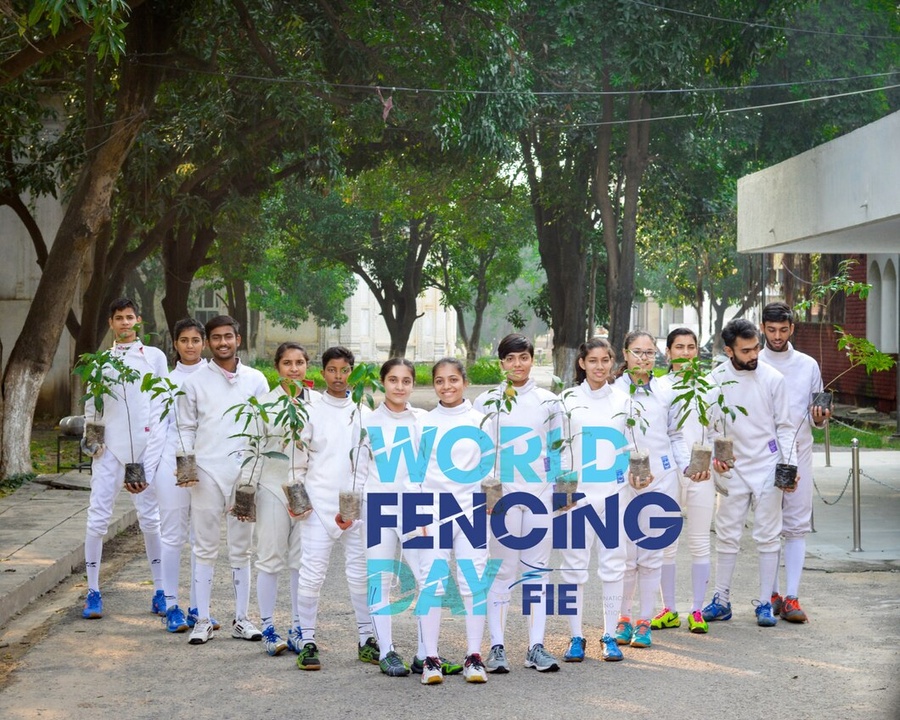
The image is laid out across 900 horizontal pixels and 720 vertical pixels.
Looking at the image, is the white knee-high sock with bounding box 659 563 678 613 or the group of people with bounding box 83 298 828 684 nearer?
the group of people with bounding box 83 298 828 684

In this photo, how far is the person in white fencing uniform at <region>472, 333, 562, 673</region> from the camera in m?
6.74

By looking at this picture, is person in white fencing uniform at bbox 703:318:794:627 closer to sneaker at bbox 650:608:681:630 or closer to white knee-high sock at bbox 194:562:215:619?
sneaker at bbox 650:608:681:630

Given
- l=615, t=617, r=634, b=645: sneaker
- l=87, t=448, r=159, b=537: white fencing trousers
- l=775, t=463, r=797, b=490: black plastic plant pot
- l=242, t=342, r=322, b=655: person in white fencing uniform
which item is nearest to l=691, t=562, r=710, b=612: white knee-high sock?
l=615, t=617, r=634, b=645: sneaker

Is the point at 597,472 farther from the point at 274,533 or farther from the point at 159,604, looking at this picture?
the point at 159,604

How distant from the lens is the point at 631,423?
7.09m

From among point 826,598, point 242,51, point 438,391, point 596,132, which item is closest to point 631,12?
point 596,132

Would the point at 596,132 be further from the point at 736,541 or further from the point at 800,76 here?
the point at 736,541

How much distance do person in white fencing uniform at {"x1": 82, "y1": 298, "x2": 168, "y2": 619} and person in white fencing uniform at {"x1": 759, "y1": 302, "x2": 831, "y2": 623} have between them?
3877 mm

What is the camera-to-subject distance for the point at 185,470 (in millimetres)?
7324

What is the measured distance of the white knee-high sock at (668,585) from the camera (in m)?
7.76

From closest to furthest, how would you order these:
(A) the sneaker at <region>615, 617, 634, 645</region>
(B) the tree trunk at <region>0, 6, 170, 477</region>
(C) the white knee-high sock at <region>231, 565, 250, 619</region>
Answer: (A) the sneaker at <region>615, 617, 634, 645</region> → (C) the white knee-high sock at <region>231, 565, 250, 619</region> → (B) the tree trunk at <region>0, 6, 170, 477</region>

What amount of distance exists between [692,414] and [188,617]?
10.8ft

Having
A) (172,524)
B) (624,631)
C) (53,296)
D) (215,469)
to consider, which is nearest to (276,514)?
(215,469)

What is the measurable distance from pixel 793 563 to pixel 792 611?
1.22 feet
